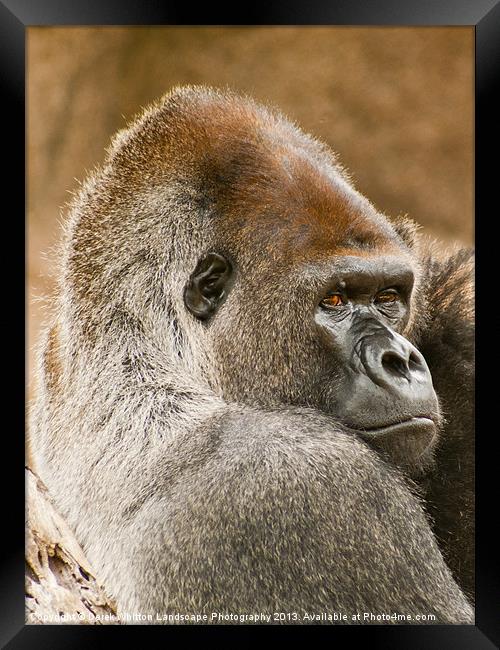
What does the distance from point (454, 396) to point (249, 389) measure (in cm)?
104

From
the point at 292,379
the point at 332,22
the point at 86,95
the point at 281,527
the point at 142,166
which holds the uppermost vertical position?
the point at 332,22

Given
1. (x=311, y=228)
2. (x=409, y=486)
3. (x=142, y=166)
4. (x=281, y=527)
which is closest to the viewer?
(x=281, y=527)

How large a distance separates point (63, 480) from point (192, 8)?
2067mm

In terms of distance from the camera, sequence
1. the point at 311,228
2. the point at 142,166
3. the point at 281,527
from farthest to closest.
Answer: the point at 142,166, the point at 311,228, the point at 281,527

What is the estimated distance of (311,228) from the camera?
305 cm

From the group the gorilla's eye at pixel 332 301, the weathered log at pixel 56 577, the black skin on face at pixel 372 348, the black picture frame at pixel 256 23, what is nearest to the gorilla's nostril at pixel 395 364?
the black skin on face at pixel 372 348

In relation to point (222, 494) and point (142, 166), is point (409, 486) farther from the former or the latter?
point (142, 166)

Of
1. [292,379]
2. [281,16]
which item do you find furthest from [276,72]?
[292,379]

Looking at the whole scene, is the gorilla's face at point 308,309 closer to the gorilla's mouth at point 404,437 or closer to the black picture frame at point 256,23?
the gorilla's mouth at point 404,437

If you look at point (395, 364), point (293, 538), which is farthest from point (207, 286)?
point (293, 538)

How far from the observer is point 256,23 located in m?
2.99

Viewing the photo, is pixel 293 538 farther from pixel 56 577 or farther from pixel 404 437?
pixel 56 577

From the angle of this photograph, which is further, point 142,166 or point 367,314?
point 142,166

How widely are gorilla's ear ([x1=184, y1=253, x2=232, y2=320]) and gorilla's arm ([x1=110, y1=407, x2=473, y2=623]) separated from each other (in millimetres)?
610
